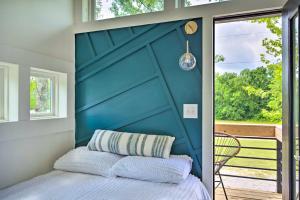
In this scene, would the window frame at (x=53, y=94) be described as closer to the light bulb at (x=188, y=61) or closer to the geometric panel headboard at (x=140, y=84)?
the geometric panel headboard at (x=140, y=84)

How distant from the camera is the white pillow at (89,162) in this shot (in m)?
2.15

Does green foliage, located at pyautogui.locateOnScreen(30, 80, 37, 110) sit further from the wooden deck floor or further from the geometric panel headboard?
the wooden deck floor

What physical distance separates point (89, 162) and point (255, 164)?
267 cm

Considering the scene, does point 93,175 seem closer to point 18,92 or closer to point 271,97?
point 18,92

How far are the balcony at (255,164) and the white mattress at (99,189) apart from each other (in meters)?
1.48

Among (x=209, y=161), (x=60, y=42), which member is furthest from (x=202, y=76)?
(x=60, y=42)

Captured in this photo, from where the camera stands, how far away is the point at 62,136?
2643 millimetres

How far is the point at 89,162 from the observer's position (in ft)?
7.24

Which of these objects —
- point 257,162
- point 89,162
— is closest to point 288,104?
point 89,162

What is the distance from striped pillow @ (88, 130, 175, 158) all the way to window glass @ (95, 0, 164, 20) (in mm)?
1271

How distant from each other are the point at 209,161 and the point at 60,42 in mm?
1917

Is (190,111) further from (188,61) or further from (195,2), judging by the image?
(195,2)

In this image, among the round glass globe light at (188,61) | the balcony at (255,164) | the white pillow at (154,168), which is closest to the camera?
the white pillow at (154,168)

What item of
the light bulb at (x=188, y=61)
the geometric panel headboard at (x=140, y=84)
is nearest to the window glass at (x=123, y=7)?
the geometric panel headboard at (x=140, y=84)
